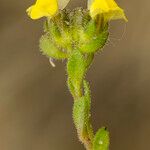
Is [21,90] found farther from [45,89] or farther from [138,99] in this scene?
[138,99]

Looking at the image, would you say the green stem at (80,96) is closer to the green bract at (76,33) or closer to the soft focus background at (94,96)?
the green bract at (76,33)

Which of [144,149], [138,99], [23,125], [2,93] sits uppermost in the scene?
[2,93]

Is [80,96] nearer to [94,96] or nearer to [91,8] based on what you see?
[91,8]

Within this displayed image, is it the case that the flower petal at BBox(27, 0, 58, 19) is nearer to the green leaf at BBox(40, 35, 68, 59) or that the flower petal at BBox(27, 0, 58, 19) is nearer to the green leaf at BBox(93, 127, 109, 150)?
the green leaf at BBox(40, 35, 68, 59)

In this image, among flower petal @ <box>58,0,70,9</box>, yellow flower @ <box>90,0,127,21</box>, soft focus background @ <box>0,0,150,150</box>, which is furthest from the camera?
soft focus background @ <box>0,0,150,150</box>

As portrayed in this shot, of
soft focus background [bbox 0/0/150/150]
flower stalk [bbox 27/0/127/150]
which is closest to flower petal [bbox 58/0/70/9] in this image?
flower stalk [bbox 27/0/127/150]

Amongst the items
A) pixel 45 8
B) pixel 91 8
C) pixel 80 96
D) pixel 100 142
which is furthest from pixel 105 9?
pixel 100 142

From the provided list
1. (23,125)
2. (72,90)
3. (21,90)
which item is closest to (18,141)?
(23,125)

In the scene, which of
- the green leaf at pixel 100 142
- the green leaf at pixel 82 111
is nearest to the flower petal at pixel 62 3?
the green leaf at pixel 82 111
